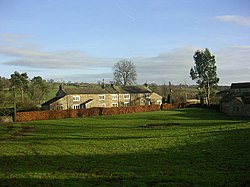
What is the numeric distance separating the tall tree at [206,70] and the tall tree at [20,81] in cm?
4844

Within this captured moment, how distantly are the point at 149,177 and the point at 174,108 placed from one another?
69.8 metres

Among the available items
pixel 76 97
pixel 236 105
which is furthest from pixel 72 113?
pixel 236 105

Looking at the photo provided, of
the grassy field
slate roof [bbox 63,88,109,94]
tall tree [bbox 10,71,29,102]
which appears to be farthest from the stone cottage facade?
tall tree [bbox 10,71,29,102]

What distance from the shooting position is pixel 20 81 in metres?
75.8

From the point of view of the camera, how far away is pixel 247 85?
262ft

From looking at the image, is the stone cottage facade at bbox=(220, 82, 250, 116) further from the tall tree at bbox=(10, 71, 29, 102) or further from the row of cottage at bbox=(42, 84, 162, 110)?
the tall tree at bbox=(10, 71, 29, 102)

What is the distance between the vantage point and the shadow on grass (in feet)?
41.1

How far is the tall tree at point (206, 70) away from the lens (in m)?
85.7

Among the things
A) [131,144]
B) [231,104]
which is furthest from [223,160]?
[231,104]

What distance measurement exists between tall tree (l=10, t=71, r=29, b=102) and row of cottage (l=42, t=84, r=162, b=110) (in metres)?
8.50

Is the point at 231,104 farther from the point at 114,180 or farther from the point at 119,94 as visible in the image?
the point at 114,180

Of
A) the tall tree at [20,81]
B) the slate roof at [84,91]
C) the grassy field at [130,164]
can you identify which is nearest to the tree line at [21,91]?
the tall tree at [20,81]

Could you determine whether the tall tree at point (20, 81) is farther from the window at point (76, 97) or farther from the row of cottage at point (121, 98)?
the window at point (76, 97)

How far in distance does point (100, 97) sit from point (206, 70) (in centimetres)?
3168
